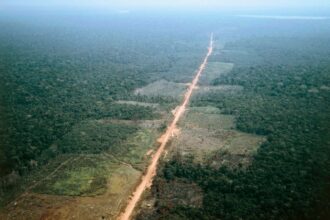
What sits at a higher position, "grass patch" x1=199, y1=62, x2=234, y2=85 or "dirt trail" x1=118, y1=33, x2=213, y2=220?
"grass patch" x1=199, y1=62, x2=234, y2=85

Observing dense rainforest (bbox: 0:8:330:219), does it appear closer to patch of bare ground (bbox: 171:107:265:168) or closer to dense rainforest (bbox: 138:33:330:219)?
dense rainforest (bbox: 138:33:330:219)

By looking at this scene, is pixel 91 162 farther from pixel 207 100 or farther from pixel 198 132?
pixel 207 100

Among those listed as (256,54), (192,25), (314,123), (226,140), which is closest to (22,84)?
(226,140)

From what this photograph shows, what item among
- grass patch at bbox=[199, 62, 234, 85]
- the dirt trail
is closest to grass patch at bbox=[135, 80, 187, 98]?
the dirt trail

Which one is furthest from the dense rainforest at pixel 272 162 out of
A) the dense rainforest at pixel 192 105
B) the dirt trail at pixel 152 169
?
the dirt trail at pixel 152 169

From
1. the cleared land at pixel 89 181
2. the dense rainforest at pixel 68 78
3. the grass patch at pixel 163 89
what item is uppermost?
the dense rainforest at pixel 68 78

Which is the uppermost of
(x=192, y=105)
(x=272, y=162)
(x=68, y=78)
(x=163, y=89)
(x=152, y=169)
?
(x=68, y=78)

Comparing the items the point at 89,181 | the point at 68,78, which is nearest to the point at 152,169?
the point at 89,181

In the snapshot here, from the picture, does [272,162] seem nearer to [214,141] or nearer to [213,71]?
[214,141]

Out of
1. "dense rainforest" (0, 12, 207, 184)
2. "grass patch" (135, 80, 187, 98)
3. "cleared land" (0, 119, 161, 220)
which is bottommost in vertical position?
"cleared land" (0, 119, 161, 220)

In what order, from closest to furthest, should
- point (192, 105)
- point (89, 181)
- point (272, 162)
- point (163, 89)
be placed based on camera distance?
point (89, 181) < point (272, 162) < point (192, 105) < point (163, 89)

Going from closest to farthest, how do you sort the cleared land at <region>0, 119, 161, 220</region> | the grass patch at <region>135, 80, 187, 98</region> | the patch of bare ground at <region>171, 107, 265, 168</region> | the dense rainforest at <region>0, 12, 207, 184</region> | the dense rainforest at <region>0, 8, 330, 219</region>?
the cleared land at <region>0, 119, 161, 220</region> < the dense rainforest at <region>0, 8, 330, 219</region> < the patch of bare ground at <region>171, 107, 265, 168</region> < the dense rainforest at <region>0, 12, 207, 184</region> < the grass patch at <region>135, 80, 187, 98</region>

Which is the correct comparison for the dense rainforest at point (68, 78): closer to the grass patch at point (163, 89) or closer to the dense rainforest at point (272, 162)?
the grass patch at point (163, 89)
